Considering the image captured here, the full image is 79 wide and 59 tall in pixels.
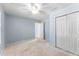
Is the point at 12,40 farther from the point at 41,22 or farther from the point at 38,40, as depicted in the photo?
the point at 41,22

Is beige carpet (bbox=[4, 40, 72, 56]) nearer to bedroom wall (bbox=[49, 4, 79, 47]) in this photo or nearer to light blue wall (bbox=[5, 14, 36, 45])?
light blue wall (bbox=[5, 14, 36, 45])

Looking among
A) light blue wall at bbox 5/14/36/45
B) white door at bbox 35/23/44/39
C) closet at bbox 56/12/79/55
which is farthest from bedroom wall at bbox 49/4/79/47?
light blue wall at bbox 5/14/36/45

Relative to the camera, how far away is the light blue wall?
170 centimetres

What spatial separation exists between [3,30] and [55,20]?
3.91 ft

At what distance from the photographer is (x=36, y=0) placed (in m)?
1.68

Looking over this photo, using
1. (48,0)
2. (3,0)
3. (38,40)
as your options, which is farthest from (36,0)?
(38,40)

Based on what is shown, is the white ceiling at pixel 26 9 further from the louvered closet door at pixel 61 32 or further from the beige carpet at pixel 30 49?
the beige carpet at pixel 30 49

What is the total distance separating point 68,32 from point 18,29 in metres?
1.24

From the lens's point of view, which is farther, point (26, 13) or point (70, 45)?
point (70, 45)

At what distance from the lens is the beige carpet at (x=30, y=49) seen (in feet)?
5.81

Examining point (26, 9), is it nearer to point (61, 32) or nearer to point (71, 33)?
point (61, 32)

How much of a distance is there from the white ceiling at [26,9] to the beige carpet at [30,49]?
59 cm

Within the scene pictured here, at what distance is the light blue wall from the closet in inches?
26.4

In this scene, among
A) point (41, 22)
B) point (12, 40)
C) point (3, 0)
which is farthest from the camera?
point (41, 22)
